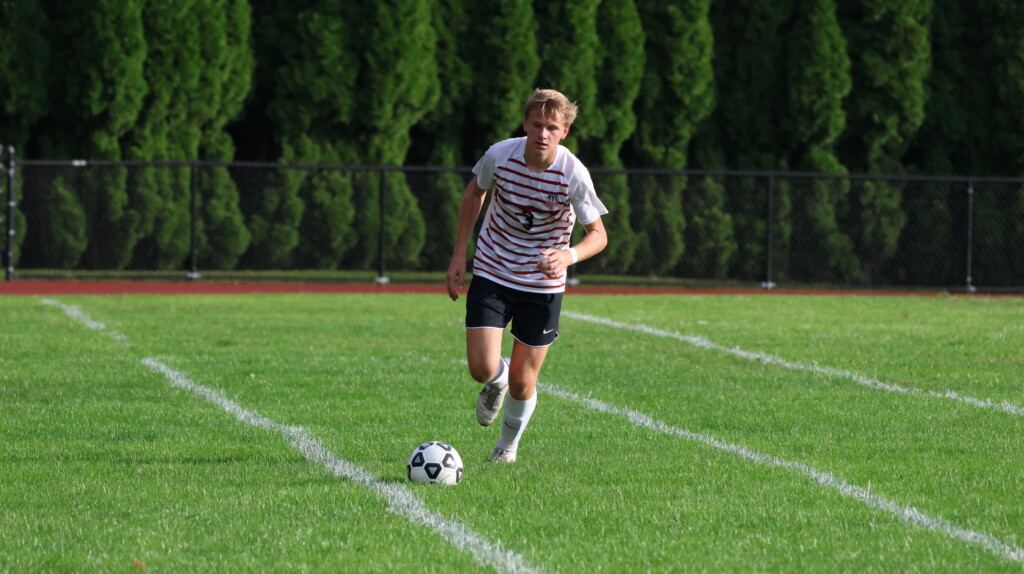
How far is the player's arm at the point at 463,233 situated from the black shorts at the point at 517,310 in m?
0.09

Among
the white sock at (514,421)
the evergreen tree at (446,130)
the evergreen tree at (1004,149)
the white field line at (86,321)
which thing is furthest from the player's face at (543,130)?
the evergreen tree at (1004,149)

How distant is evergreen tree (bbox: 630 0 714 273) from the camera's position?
2494 centimetres

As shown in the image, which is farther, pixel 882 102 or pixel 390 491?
pixel 882 102

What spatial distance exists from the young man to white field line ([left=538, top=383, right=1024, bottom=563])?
1.25 m

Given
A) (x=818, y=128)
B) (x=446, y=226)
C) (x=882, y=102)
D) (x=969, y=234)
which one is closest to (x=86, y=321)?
(x=446, y=226)

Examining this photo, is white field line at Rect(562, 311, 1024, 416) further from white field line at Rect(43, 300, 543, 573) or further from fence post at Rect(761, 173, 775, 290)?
fence post at Rect(761, 173, 775, 290)

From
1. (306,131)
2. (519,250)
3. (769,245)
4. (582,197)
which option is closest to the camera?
(582,197)

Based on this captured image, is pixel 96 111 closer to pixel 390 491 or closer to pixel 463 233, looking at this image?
pixel 463 233

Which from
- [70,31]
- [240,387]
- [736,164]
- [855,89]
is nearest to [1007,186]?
[855,89]

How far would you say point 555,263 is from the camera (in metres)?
6.62

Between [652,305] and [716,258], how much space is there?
6.31 metres

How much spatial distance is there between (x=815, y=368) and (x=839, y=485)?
505 cm

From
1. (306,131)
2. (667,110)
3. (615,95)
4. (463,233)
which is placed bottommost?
(463,233)

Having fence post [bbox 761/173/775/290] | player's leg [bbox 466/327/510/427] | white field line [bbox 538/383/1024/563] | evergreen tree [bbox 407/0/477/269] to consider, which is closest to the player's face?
player's leg [bbox 466/327/510/427]
